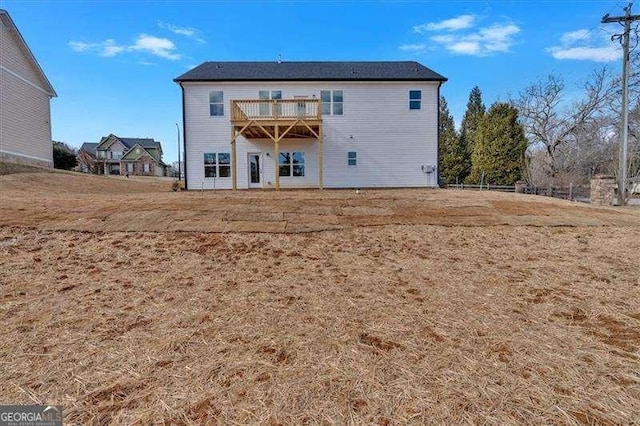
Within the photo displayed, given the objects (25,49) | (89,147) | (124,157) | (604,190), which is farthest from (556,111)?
(89,147)

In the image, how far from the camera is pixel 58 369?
2590mm

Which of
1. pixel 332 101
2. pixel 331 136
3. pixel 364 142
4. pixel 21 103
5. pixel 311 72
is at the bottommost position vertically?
pixel 364 142

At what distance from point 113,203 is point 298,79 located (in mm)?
11668

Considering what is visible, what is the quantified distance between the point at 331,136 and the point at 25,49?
688 inches

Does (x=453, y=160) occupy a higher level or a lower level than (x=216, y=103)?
lower

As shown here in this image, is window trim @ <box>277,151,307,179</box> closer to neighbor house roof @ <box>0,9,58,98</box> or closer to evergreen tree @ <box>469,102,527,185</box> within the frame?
neighbor house roof @ <box>0,9,58,98</box>

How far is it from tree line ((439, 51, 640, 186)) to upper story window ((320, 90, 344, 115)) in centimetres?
1364

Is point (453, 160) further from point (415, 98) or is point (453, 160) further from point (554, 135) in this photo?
point (415, 98)

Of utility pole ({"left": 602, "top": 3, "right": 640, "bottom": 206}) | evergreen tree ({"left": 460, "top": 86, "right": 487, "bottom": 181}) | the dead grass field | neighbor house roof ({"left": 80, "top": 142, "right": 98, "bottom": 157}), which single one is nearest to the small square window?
the dead grass field

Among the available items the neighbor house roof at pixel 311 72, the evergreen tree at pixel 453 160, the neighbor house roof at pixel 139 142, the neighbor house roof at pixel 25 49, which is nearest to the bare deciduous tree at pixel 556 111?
the evergreen tree at pixel 453 160

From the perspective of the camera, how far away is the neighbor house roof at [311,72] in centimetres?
1800

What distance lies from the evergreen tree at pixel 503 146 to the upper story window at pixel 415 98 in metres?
10.4

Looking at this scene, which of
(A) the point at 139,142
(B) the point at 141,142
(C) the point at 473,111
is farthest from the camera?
(B) the point at 141,142

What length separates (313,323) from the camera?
11.2 feet
